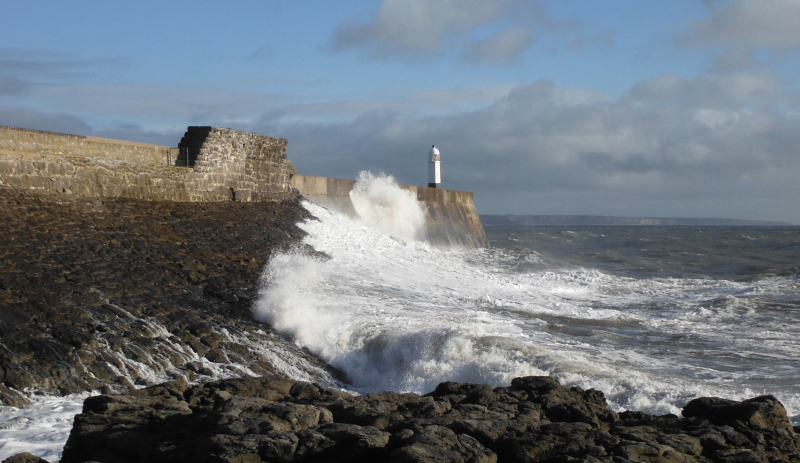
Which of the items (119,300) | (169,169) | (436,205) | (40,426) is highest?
(169,169)

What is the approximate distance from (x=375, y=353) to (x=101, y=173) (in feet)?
17.5

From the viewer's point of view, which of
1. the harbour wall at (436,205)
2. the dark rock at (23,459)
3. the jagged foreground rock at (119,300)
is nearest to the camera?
the dark rock at (23,459)

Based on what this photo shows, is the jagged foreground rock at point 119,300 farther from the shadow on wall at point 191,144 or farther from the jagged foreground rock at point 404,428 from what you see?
the shadow on wall at point 191,144

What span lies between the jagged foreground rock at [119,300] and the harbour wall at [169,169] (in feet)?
1.18

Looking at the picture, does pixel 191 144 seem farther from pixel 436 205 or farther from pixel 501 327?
pixel 436 205

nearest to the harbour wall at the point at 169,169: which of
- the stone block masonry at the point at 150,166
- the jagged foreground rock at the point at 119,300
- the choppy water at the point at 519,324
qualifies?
the stone block masonry at the point at 150,166

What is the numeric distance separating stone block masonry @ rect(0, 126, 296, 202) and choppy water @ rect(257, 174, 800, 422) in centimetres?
135

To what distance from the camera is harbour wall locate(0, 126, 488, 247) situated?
960 centimetres

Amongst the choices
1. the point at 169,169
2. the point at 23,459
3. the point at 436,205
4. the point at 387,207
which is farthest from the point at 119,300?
the point at 436,205

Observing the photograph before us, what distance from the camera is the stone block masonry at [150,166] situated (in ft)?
31.3

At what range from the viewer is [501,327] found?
893 cm

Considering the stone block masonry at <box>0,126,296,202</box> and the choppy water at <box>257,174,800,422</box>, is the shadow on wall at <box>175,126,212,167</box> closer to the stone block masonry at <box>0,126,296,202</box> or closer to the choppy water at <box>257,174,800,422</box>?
the stone block masonry at <box>0,126,296,202</box>

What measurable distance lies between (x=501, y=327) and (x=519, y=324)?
1.83 ft

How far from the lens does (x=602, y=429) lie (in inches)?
Result: 171
